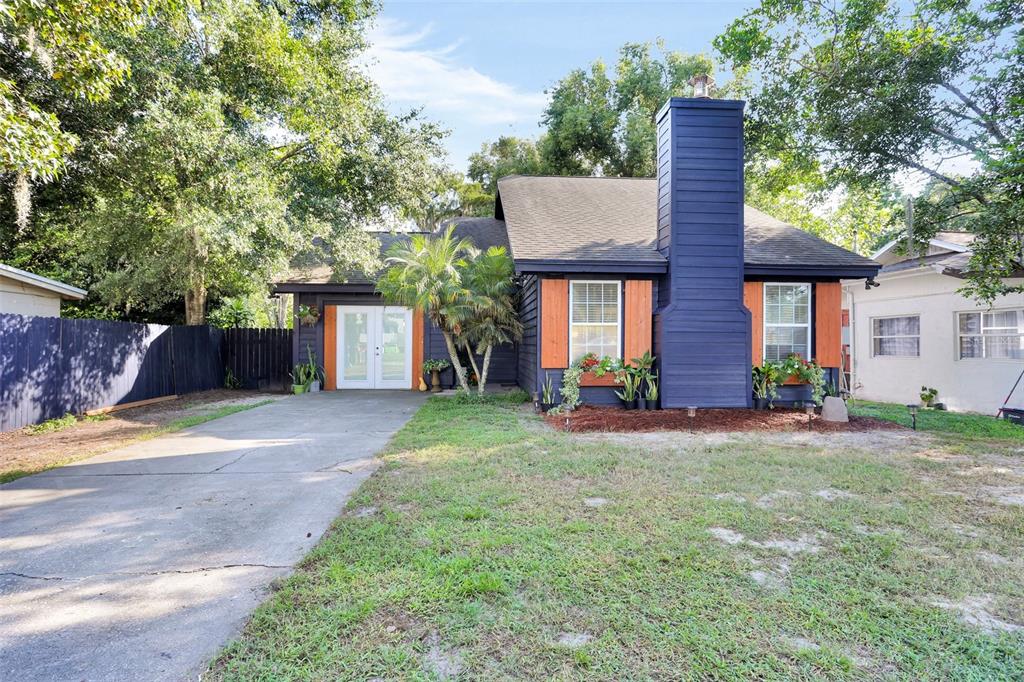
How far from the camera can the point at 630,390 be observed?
795cm

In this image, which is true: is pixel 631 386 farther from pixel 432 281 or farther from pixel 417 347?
pixel 417 347

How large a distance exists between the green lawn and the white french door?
783cm

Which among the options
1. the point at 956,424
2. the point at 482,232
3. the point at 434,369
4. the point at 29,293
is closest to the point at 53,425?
the point at 29,293

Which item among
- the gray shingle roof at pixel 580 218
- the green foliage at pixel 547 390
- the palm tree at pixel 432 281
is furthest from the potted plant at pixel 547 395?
the gray shingle roof at pixel 580 218

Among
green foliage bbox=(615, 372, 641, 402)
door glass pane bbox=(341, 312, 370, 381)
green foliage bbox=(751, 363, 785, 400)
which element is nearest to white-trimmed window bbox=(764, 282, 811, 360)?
green foliage bbox=(751, 363, 785, 400)

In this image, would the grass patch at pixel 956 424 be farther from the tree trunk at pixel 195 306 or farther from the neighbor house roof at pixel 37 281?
the neighbor house roof at pixel 37 281

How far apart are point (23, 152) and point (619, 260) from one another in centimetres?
675

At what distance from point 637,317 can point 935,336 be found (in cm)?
687

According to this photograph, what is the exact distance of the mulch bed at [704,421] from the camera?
6.77 metres

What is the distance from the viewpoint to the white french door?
12.1m

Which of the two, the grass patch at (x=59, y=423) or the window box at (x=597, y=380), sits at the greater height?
the window box at (x=597, y=380)

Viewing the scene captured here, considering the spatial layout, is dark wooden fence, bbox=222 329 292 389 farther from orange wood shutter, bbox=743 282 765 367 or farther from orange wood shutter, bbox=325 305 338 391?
orange wood shutter, bbox=743 282 765 367

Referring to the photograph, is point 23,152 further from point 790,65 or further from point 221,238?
point 790,65

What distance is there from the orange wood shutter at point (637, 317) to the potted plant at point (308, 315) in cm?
726
